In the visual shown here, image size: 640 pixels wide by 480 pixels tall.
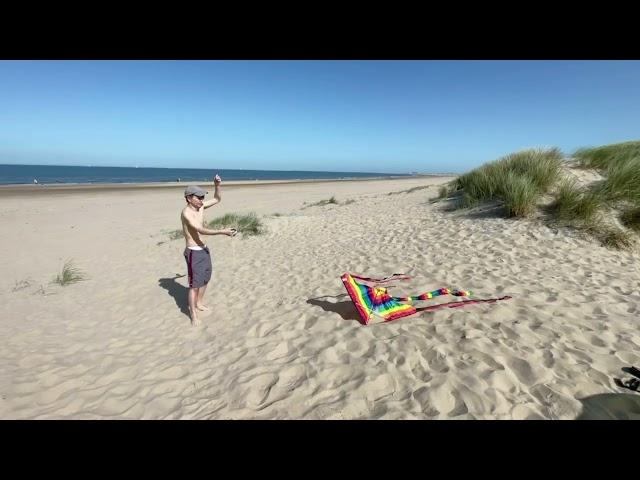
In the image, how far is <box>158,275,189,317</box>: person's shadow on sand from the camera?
209 inches

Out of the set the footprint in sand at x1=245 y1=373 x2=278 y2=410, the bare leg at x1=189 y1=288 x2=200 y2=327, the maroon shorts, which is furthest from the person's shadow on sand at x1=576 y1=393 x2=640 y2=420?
the bare leg at x1=189 y1=288 x2=200 y2=327

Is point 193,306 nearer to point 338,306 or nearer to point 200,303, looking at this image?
point 200,303

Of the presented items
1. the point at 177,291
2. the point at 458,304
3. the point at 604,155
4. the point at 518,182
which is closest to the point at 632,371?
the point at 458,304

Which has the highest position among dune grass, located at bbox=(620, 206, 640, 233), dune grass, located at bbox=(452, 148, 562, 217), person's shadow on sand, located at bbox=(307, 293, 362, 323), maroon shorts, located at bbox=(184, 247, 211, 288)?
dune grass, located at bbox=(452, 148, 562, 217)

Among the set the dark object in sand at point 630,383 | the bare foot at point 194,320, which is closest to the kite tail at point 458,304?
the dark object in sand at point 630,383

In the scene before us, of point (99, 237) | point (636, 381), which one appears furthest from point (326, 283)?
point (99, 237)

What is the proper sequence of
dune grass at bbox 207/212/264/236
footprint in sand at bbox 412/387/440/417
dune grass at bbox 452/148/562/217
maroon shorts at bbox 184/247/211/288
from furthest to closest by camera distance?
dune grass at bbox 207/212/264/236 → dune grass at bbox 452/148/562/217 → maroon shorts at bbox 184/247/211/288 → footprint in sand at bbox 412/387/440/417

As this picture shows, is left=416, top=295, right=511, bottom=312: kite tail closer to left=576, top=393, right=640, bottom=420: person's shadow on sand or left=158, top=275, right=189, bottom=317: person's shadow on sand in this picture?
left=576, top=393, right=640, bottom=420: person's shadow on sand

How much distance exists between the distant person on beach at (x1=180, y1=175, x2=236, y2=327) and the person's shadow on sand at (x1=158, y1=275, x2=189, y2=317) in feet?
2.04

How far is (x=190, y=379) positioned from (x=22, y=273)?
6.62 meters

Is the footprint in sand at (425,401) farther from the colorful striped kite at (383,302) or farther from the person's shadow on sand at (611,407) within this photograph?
the colorful striped kite at (383,302)

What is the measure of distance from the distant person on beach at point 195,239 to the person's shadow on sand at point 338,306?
1.59m

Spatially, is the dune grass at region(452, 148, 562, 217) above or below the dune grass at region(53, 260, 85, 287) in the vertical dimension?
above

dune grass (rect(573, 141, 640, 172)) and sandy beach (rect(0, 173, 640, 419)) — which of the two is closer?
sandy beach (rect(0, 173, 640, 419))
